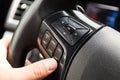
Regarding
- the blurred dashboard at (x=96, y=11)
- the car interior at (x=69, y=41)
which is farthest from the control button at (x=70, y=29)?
the blurred dashboard at (x=96, y=11)

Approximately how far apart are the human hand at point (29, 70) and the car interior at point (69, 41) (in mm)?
13

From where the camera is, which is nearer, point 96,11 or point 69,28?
point 69,28

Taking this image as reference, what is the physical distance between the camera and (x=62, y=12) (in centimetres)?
67

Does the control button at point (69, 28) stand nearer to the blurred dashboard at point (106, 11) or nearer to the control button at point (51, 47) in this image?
the control button at point (51, 47)

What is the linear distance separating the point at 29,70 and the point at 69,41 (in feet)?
0.38

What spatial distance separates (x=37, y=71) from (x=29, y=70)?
0.06 ft

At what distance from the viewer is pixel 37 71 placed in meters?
0.64

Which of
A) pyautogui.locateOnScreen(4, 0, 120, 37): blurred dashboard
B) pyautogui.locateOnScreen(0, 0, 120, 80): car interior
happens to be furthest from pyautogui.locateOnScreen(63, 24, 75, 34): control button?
pyautogui.locateOnScreen(4, 0, 120, 37): blurred dashboard

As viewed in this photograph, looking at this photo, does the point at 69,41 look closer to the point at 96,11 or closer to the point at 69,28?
the point at 69,28

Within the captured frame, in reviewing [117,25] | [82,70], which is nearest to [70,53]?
[82,70]

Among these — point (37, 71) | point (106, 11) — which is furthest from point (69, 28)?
point (106, 11)

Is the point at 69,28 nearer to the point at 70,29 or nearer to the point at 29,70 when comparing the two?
the point at 70,29

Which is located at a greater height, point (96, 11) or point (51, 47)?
point (51, 47)

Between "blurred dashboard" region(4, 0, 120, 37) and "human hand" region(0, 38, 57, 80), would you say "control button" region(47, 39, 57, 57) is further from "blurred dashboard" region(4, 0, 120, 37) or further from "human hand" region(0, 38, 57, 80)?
"blurred dashboard" region(4, 0, 120, 37)
